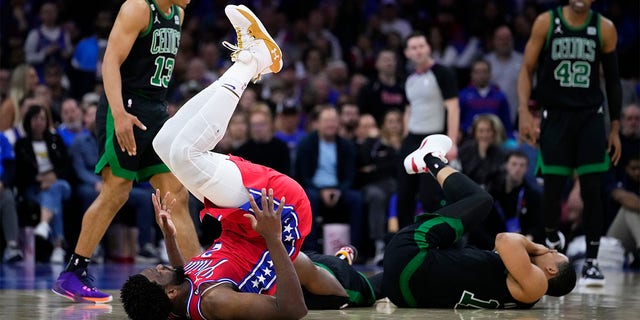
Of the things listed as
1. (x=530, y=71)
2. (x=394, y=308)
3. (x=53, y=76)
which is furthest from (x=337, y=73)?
(x=394, y=308)

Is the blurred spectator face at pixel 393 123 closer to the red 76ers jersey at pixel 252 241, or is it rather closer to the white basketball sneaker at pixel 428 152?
the white basketball sneaker at pixel 428 152

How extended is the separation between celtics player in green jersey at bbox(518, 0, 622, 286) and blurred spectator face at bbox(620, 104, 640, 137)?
9.91 feet

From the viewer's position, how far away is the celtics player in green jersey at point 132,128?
227 inches

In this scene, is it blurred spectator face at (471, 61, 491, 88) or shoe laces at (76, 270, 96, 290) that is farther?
blurred spectator face at (471, 61, 491, 88)

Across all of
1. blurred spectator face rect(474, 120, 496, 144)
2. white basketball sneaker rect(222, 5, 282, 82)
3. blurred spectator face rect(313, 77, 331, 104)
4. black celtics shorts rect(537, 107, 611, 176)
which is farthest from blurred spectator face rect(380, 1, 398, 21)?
white basketball sneaker rect(222, 5, 282, 82)

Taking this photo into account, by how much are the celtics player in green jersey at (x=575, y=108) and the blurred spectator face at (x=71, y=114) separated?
5116 millimetres

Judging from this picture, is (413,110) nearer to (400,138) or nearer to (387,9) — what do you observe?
(400,138)

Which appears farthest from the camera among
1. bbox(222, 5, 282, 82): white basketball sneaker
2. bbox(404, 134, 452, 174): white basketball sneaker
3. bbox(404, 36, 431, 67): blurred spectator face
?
bbox(404, 36, 431, 67): blurred spectator face

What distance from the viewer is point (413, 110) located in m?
8.93

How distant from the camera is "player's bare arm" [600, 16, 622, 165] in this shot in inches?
292

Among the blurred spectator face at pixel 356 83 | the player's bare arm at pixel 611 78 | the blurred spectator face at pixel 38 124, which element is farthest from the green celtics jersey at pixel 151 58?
the blurred spectator face at pixel 356 83

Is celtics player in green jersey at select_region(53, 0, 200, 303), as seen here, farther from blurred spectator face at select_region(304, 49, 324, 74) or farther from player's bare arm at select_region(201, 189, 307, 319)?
blurred spectator face at select_region(304, 49, 324, 74)

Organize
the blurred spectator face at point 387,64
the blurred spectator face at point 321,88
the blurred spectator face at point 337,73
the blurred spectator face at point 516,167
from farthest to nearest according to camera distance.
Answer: the blurred spectator face at point 337,73 < the blurred spectator face at point 321,88 < the blurred spectator face at point 387,64 < the blurred spectator face at point 516,167

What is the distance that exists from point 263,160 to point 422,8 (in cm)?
530
